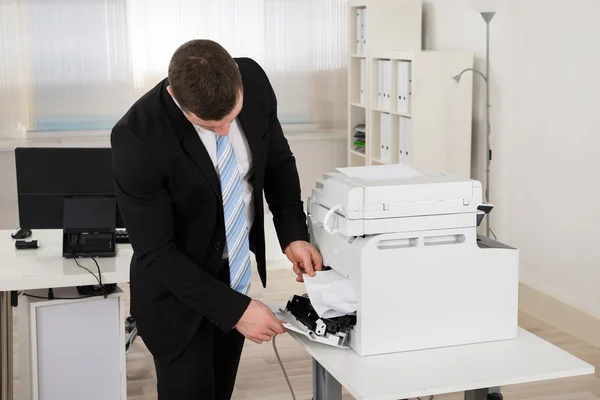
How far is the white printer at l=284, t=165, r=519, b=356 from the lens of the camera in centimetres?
196

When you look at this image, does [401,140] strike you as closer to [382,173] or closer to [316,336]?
[382,173]

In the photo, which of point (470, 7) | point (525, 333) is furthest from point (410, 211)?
point (470, 7)

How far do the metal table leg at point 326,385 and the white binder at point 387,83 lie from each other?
3.40 meters

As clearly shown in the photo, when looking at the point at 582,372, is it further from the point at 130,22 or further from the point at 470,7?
the point at 130,22

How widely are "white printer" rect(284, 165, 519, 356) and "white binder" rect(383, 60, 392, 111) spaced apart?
10.9 ft

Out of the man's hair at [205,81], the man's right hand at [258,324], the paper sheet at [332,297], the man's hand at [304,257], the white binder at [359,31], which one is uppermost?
the white binder at [359,31]

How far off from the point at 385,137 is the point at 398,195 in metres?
3.62

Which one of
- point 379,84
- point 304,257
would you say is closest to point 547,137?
point 379,84

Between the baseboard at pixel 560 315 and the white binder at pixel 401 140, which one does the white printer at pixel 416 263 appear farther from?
the white binder at pixel 401 140

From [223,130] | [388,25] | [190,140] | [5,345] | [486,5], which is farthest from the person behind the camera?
[388,25]

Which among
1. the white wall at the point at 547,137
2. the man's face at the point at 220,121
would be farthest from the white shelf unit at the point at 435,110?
the man's face at the point at 220,121

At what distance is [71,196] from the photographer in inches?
124

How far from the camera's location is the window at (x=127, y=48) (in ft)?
18.8

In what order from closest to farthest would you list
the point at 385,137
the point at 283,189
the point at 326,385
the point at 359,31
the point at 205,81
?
the point at 205,81 < the point at 326,385 < the point at 283,189 < the point at 385,137 < the point at 359,31
